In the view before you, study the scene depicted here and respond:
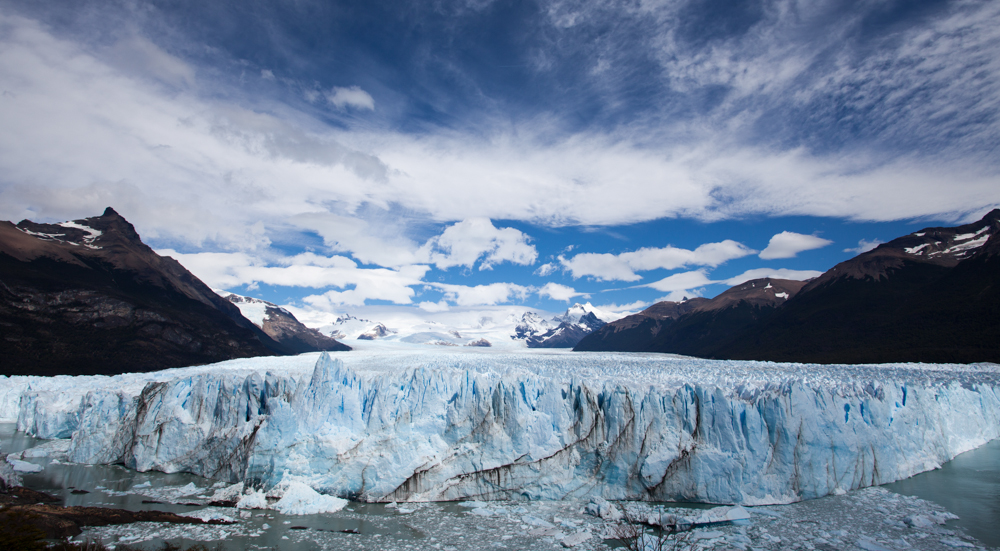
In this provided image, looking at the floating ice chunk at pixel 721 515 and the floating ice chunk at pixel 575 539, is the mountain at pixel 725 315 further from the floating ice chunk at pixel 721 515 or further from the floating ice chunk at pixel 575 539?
the floating ice chunk at pixel 575 539

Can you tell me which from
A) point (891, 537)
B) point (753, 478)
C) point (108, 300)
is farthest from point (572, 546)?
point (108, 300)

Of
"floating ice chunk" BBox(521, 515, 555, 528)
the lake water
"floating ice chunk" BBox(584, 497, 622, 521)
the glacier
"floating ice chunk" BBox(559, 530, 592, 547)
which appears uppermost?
the glacier

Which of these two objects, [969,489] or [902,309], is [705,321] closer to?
[902,309]

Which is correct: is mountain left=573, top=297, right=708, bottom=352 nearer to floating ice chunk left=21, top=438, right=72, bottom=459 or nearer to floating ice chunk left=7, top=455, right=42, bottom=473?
floating ice chunk left=21, top=438, right=72, bottom=459

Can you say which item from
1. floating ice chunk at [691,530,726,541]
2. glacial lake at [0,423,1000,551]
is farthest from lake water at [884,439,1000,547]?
floating ice chunk at [691,530,726,541]

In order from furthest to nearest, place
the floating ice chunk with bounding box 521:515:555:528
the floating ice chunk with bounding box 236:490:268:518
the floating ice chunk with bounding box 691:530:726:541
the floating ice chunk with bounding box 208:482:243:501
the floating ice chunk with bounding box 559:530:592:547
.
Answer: the floating ice chunk with bounding box 208:482:243:501 → the floating ice chunk with bounding box 236:490:268:518 → the floating ice chunk with bounding box 521:515:555:528 → the floating ice chunk with bounding box 559:530:592:547 → the floating ice chunk with bounding box 691:530:726:541

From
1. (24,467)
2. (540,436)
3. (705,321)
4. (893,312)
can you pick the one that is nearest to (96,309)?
(24,467)

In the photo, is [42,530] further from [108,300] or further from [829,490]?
[108,300]
